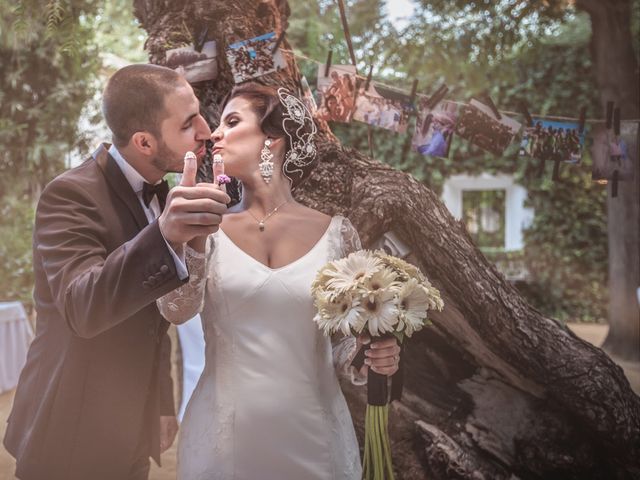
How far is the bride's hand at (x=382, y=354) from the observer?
1.70 metres

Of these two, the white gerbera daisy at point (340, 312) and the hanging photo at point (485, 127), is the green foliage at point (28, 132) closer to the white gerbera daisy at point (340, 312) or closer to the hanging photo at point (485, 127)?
the hanging photo at point (485, 127)

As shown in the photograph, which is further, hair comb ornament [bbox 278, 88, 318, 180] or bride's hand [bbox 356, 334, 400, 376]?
hair comb ornament [bbox 278, 88, 318, 180]

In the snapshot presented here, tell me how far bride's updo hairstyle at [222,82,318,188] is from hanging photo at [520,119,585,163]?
1.56 meters

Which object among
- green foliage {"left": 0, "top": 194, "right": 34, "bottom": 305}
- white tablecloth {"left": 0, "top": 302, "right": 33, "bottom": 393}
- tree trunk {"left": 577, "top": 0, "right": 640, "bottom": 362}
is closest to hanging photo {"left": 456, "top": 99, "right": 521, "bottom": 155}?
tree trunk {"left": 577, "top": 0, "right": 640, "bottom": 362}

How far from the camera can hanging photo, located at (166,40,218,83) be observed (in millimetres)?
2633

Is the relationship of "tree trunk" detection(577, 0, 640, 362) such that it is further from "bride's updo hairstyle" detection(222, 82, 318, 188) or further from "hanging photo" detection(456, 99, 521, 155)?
"bride's updo hairstyle" detection(222, 82, 318, 188)

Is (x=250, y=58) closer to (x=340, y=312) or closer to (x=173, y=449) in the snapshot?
(x=340, y=312)

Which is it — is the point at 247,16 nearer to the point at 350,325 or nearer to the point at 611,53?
the point at 350,325

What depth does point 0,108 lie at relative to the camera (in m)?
6.97

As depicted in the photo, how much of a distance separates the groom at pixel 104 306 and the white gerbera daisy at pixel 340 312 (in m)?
0.44

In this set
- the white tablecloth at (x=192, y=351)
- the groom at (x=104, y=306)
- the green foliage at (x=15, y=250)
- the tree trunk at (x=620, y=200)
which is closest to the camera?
the groom at (x=104, y=306)

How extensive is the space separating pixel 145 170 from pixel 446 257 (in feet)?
4.70

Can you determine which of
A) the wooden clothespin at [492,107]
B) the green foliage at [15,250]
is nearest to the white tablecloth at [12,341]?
the green foliage at [15,250]

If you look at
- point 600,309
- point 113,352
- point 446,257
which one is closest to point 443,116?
point 446,257
